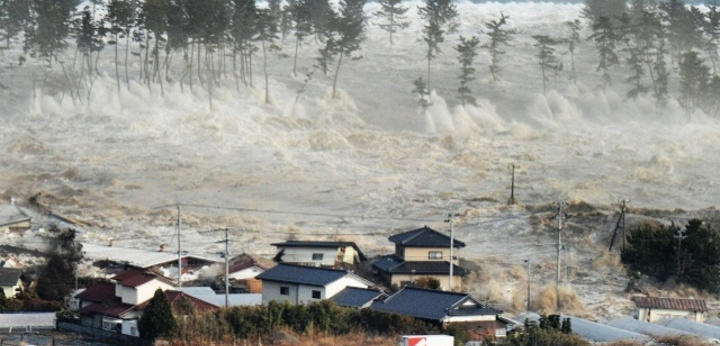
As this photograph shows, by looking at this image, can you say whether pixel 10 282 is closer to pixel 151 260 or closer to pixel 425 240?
pixel 151 260

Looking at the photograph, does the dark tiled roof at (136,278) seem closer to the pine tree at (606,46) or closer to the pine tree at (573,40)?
the pine tree at (606,46)

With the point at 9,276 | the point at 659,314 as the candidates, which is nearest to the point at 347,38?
the point at 9,276

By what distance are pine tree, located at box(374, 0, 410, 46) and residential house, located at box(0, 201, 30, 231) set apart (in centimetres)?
6622

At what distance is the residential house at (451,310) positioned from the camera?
160ft

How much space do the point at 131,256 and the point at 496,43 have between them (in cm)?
6966

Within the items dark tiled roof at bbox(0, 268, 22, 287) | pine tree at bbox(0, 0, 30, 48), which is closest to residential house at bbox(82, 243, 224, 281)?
dark tiled roof at bbox(0, 268, 22, 287)

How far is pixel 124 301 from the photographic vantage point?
175 ft

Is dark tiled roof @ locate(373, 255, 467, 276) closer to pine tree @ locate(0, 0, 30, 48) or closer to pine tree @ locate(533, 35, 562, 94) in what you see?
pine tree @ locate(533, 35, 562, 94)

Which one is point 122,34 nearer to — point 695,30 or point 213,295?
point 695,30

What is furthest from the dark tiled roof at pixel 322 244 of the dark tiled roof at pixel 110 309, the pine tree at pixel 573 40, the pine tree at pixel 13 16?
the pine tree at pixel 573 40

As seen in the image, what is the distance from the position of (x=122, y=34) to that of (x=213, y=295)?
2693 inches

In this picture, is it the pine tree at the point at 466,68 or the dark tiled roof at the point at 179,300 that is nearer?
the dark tiled roof at the point at 179,300

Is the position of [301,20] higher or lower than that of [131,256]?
higher

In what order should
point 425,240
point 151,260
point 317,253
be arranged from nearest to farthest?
point 151,260 → point 425,240 → point 317,253
